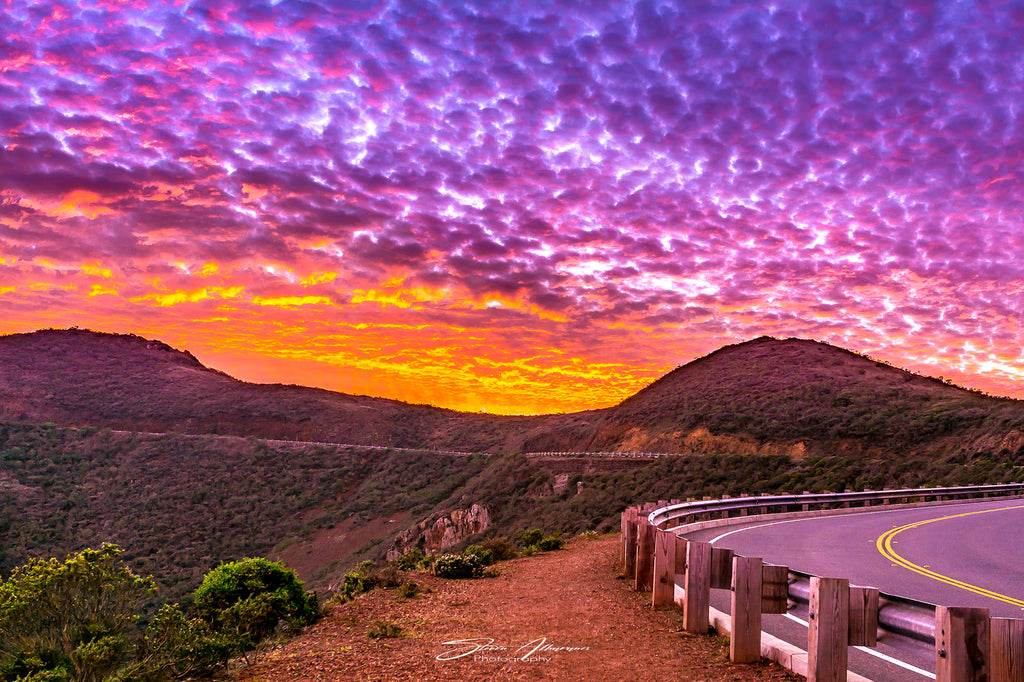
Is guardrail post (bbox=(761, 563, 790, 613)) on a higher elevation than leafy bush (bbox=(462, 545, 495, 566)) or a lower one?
higher

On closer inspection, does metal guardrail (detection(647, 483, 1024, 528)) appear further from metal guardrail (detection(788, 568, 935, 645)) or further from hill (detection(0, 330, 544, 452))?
hill (detection(0, 330, 544, 452))

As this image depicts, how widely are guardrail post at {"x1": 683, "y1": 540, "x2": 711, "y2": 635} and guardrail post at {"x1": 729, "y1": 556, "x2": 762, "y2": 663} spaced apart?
1.60 ft

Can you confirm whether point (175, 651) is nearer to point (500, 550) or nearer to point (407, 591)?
point (407, 591)

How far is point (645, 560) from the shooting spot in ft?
31.8

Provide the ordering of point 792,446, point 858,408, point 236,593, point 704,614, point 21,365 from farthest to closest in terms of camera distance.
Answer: point 21,365, point 858,408, point 792,446, point 236,593, point 704,614

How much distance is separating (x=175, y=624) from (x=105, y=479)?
6604 cm

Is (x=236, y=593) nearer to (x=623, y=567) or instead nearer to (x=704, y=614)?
(x=623, y=567)

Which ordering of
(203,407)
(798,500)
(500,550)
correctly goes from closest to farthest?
(500,550) < (798,500) < (203,407)

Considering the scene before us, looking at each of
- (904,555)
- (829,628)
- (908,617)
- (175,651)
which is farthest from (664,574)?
(904,555)

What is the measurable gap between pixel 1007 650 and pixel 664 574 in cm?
499

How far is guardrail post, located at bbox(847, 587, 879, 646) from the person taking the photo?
173 inches

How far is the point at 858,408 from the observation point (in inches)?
2398

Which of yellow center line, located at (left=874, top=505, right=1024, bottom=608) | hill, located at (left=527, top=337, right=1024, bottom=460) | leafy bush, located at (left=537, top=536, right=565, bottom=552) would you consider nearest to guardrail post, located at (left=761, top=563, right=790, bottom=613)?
yellow center line, located at (left=874, top=505, right=1024, bottom=608)

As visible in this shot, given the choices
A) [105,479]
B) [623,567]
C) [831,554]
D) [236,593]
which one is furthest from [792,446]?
[105,479]
